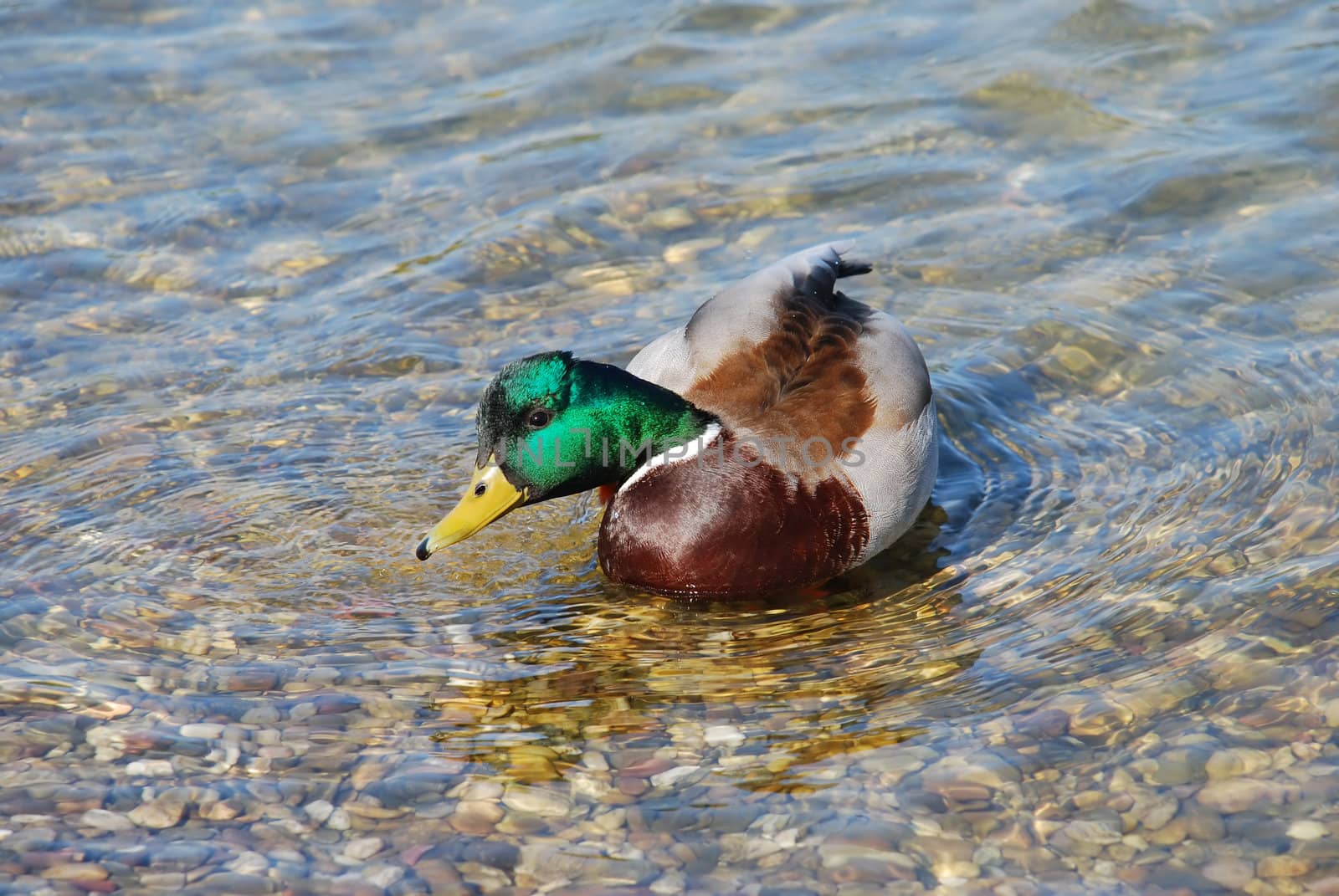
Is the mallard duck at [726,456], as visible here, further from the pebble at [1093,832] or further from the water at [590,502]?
the pebble at [1093,832]

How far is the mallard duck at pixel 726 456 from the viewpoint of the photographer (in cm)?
475

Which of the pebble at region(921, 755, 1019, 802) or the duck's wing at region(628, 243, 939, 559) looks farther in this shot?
the duck's wing at region(628, 243, 939, 559)

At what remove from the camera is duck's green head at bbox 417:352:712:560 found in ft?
15.3

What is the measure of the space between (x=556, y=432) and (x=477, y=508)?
349 mm

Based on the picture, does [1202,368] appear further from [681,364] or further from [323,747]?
[323,747]

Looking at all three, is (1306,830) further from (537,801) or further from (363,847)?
(363,847)

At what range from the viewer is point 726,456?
16.6ft

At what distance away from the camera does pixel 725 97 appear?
8805 mm

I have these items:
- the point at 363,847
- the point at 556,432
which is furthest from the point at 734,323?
the point at 363,847

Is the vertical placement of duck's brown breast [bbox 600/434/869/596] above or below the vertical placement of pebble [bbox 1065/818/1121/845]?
above

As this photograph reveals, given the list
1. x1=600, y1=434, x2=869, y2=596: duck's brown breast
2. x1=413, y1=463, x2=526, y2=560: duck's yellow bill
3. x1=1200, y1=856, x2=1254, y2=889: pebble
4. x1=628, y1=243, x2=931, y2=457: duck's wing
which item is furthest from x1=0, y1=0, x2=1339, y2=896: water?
x1=628, y1=243, x2=931, y2=457: duck's wing

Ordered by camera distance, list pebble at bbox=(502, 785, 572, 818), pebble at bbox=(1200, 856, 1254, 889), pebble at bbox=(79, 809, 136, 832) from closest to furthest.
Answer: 1. pebble at bbox=(1200, 856, 1254, 889)
2. pebble at bbox=(79, 809, 136, 832)
3. pebble at bbox=(502, 785, 572, 818)

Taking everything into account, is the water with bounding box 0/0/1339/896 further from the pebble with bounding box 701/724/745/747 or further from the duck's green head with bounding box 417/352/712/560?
the duck's green head with bounding box 417/352/712/560

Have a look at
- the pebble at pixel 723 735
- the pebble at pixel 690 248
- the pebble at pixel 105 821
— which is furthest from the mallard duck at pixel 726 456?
the pebble at pixel 690 248
